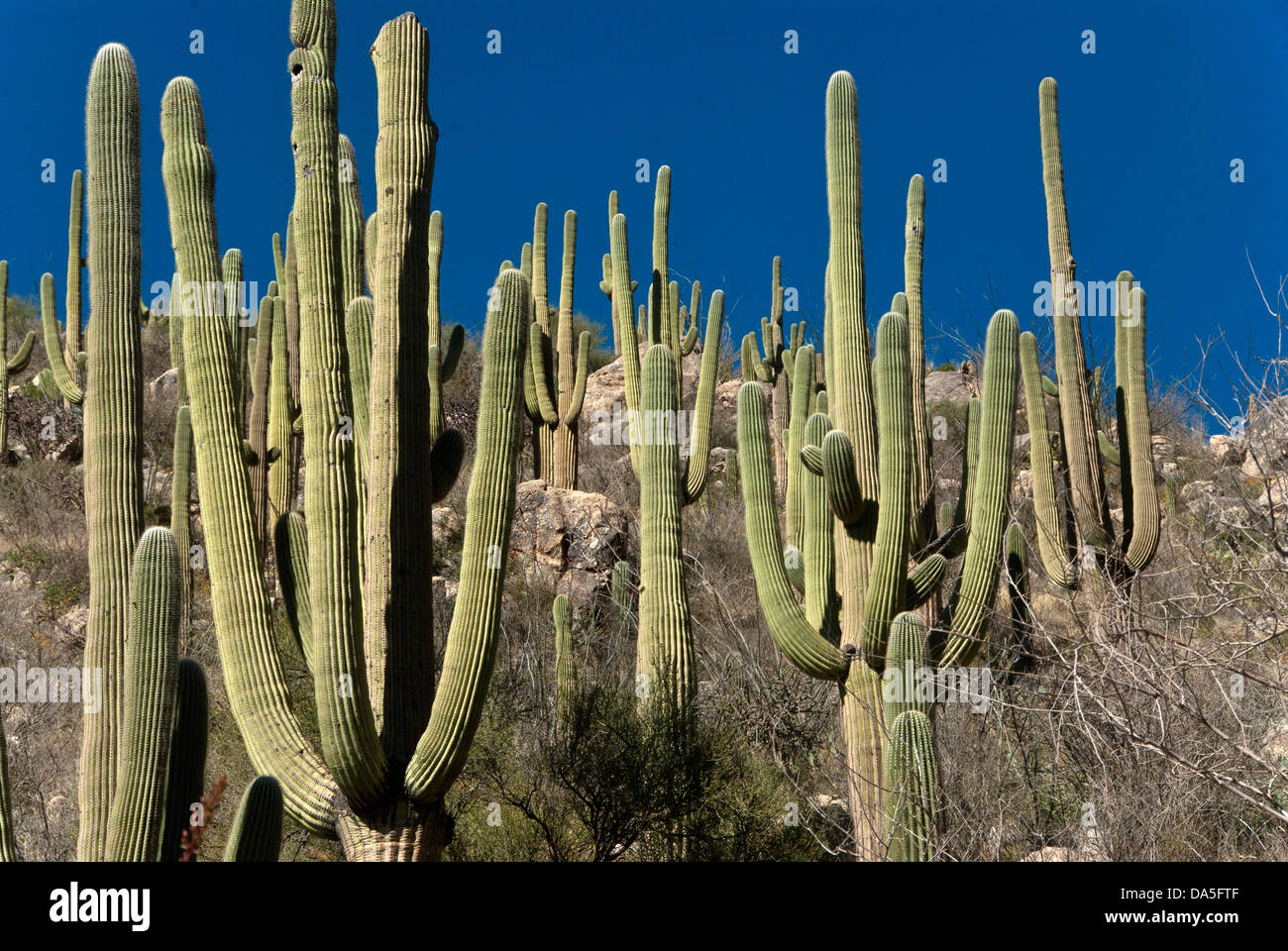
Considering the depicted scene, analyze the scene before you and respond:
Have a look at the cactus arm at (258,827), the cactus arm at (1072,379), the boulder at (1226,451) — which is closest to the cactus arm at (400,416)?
the cactus arm at (258,827)

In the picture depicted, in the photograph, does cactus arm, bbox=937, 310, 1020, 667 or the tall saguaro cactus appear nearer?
the tall saguaro cactus

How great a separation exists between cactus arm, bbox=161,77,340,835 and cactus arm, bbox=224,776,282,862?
73 cm

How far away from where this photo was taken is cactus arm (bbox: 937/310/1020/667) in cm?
571

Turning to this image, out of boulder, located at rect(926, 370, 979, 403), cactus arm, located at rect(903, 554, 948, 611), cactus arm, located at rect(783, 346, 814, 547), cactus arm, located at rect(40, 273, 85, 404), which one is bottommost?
cactus arm, located at rect(903, 554, 948, 611)

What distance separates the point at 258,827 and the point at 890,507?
135 inches

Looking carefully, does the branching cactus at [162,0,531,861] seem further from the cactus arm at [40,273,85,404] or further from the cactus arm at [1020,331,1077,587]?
the cactus arm at [40,273,85,404]

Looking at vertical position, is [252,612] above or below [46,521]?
below

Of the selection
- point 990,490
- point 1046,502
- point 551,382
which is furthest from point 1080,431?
point 551,382

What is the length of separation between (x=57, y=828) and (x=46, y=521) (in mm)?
6231

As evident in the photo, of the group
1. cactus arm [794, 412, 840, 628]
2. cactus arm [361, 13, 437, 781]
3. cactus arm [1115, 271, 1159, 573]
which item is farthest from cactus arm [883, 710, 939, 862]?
cactus arm [1115, 271, 1159, 573]
